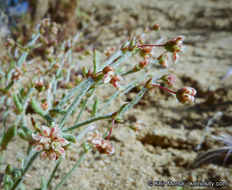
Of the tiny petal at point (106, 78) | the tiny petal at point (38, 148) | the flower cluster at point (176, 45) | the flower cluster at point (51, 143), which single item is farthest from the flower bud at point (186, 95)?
the tiny petal at point (38, 148)

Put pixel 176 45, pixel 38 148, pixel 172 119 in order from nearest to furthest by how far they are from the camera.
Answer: pixel 38 148 < pixel 176 45 < pixel 172 119

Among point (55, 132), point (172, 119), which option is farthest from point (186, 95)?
point (172, 119)

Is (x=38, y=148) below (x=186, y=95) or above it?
below

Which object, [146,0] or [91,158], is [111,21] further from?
[91,158]

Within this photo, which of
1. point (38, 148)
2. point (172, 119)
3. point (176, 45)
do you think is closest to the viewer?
point (38, 148)

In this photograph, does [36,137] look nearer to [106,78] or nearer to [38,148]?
[38,148]

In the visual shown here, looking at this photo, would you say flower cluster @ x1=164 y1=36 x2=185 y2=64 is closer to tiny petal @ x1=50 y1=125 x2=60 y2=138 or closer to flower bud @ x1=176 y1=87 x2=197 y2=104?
flower bud @ x1=176 y1=87 x2=197 y2=104

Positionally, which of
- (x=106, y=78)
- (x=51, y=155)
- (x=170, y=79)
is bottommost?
(x=51, y=155)
